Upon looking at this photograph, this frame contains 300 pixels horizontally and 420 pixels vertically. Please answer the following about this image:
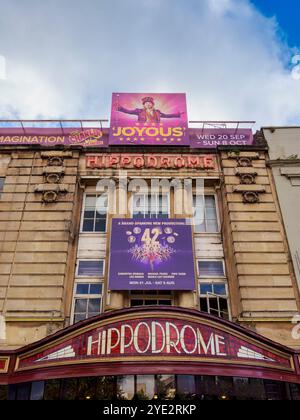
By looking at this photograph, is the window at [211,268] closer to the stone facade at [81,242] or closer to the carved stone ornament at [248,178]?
the stone facade at [81,242]

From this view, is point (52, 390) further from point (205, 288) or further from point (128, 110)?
point (128, 110)

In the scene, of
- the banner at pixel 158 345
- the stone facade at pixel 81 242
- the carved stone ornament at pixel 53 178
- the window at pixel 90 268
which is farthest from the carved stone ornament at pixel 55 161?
the banner at pixel 158 345

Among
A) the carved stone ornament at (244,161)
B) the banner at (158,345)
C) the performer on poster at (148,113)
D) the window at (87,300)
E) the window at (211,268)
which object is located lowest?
the banner at (158,345)

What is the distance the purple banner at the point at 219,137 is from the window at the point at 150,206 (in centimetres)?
368

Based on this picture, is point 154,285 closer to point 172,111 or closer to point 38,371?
point 38,371

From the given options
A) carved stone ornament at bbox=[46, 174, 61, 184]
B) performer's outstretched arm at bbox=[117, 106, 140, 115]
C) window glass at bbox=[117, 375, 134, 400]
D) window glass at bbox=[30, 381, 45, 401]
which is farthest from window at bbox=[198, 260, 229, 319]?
performer's outstretched arm at bbox=[117, 106, 140, 115]

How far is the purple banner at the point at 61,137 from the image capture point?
723 inches

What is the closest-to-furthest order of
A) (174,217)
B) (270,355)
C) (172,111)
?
(270,355) → (174,217) → (172,111)

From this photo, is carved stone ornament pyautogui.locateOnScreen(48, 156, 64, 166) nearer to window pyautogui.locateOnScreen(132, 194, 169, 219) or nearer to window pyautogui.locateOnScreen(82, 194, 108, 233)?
window pyautogui.locateOnScreen(82, 194, 108, 233)

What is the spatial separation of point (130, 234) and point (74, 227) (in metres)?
2.54

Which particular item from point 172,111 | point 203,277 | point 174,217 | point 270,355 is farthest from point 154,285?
point 172,111

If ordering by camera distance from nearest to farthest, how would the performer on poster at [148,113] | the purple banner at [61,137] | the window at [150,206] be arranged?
the window at [150,206] < the purple banner at [61,137] < the performer on poster at [148,113]

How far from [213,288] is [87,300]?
5.05 meters
